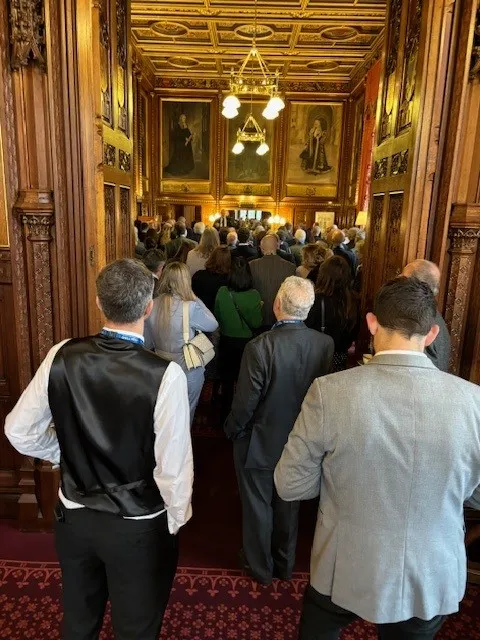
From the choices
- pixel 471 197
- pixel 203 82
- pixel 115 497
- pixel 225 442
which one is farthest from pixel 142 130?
pixel 115 497

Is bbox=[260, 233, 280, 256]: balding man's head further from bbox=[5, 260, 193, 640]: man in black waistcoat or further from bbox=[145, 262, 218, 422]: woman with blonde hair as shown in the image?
bbox=[5, 260, 193, 640]: man in black waistcoat

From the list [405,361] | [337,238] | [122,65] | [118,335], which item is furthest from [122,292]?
[337,238]

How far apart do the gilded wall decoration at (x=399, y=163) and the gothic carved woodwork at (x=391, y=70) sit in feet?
0.92

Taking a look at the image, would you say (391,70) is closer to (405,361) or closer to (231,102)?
(405,361)

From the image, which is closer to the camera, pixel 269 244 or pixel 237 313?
pixel 237 313

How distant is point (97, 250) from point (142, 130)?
1198 cm

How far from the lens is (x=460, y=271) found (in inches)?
120

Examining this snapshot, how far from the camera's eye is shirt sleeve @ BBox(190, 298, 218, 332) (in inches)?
132

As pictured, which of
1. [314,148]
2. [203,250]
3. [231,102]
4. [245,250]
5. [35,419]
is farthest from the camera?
[314,148]

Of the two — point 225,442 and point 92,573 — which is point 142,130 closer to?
point 225,442

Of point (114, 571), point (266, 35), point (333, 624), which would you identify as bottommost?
point (333, 624)

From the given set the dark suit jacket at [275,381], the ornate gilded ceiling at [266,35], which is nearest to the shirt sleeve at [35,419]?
the dark suit jacket at [275,381]

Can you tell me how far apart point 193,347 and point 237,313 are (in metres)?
0.87

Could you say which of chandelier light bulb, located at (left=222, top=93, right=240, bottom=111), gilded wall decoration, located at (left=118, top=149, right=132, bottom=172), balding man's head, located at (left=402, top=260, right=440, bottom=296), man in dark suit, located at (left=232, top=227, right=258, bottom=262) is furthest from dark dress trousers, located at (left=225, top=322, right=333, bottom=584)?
chandelier light bulb, located at (left=222, top=93, right=240, bottom=111)
